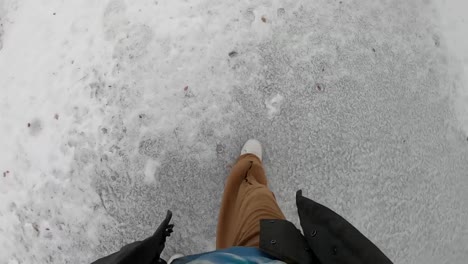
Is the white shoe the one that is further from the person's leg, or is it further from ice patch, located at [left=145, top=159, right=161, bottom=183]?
ice patch, located at [left=145, top=159, right=161, bottom=183]

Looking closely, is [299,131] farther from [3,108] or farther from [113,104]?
[3,108]

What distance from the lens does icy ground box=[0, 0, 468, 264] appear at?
5.23 ft

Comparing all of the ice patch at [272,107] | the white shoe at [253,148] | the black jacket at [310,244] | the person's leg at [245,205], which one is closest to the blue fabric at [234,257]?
the black jacket at [310,244]

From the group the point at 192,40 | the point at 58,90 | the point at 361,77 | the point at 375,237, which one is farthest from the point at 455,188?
the point at 58,90

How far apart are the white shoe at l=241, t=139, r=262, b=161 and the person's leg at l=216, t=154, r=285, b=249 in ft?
0.07

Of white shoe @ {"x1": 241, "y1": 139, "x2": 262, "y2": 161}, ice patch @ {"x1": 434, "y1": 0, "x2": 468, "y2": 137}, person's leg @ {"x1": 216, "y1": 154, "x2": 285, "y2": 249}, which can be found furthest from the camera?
ice patch @ {"x1": 434, "y1": 0, "x2": 468, "y2": 137}

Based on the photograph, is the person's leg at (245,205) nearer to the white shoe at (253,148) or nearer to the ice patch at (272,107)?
the white shoe at (253,148)

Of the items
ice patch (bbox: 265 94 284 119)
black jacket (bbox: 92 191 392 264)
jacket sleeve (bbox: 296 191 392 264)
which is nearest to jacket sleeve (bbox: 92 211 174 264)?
black jacket (bbox: 92 191 392 264)

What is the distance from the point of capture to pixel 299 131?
1.62m

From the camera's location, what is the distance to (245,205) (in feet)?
4.57

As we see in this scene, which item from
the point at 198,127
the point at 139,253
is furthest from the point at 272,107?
the point at 139,253

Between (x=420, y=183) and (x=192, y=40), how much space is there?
3.34ft

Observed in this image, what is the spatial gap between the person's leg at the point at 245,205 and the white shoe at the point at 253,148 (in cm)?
2

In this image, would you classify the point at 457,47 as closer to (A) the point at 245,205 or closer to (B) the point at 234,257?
(A) the point at 245,205
